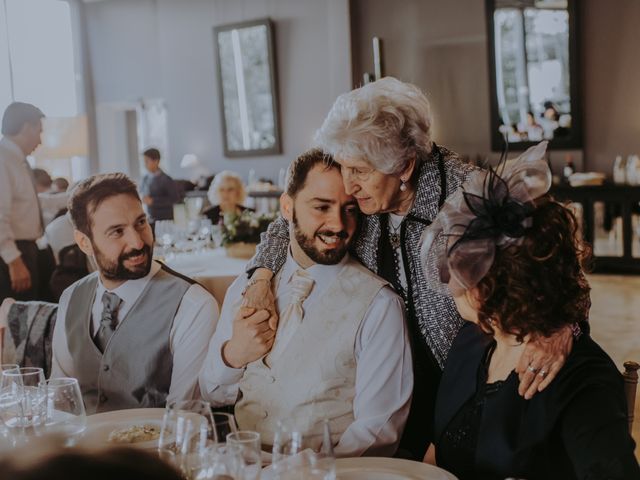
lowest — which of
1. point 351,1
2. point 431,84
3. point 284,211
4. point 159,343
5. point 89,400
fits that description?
point 89,400

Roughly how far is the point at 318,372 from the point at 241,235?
2316 millimetres

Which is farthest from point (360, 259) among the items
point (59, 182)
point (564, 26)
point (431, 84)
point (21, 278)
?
point (431, 84)

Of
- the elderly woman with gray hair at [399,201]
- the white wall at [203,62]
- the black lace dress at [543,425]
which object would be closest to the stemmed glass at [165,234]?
the elderly woman with gray hair at [399,201]

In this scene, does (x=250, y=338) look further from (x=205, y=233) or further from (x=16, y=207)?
(x=205, y=233)

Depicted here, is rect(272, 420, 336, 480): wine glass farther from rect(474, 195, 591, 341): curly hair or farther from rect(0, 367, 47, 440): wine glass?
rect(0, 367, 47, 440): wine glass

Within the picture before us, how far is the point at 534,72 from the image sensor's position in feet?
29.5

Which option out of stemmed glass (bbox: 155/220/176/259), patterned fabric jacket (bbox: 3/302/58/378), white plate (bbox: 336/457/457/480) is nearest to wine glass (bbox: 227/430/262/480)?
white plate (bbox: 336/457/457/480)

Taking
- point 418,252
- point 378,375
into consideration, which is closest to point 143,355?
point 378,375

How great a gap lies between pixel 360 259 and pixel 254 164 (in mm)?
9532

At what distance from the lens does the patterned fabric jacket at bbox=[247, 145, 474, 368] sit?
6.47 feet

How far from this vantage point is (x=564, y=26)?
8766 millimetres

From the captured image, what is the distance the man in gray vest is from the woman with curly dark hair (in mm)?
822

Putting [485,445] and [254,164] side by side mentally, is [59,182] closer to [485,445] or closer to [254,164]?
[485,445]

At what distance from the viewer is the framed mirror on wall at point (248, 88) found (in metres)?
11.1
